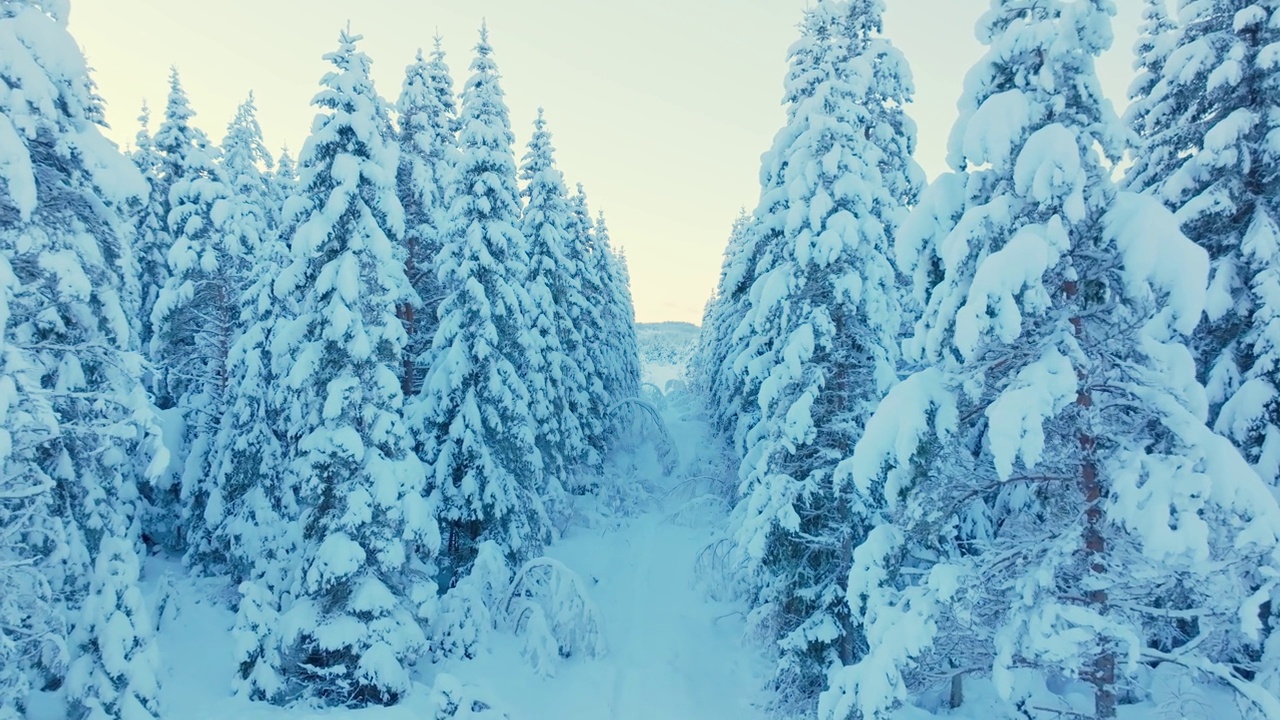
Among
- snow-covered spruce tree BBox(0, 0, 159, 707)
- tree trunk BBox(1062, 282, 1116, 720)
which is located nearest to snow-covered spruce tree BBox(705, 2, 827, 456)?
tree trunk BBox(1062, 282, 1116, 720)

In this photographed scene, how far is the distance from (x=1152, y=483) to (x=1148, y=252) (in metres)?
2.23

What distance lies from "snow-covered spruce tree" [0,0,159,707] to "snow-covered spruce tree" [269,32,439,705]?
3.49 m

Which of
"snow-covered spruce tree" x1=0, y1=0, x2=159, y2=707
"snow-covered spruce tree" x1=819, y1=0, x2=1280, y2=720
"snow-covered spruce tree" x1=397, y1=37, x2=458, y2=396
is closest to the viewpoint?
"snow-covered spruce tree" x1=819, y1=0, x2=1280, y2=720

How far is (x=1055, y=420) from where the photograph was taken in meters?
7.44

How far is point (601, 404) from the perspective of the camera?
3222 cm

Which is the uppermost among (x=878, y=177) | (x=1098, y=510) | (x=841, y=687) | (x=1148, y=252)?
(x=878, y=177)

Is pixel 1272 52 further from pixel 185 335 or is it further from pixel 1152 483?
pixel 185 335

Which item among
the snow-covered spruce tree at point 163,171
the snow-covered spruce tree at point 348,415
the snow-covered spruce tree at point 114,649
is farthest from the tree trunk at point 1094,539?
the snow-covered spruce tree at point 163,171

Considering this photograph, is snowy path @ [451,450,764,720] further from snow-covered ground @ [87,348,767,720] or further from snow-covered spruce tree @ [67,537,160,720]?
snow-covered spruce tree @ [67,537,160,720]

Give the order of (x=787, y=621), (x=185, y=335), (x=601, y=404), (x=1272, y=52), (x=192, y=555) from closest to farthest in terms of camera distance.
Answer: (x=1272, y=52) → (x=787, y=621) → (x=192, y=555) → (x=185, y=335) → (x=601, y=404)

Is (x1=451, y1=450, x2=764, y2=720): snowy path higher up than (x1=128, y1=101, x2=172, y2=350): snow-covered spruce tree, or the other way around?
(x1=128, y1=101, x2=172, y2=350): snow-covered spruce tree

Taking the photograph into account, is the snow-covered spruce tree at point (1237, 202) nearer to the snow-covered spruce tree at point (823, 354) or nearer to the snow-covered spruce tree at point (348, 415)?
the snow-covered spruce tree at point (823, 354)

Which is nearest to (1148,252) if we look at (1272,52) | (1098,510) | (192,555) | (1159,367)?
(1159,367)

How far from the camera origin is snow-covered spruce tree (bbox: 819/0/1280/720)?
6488mm
